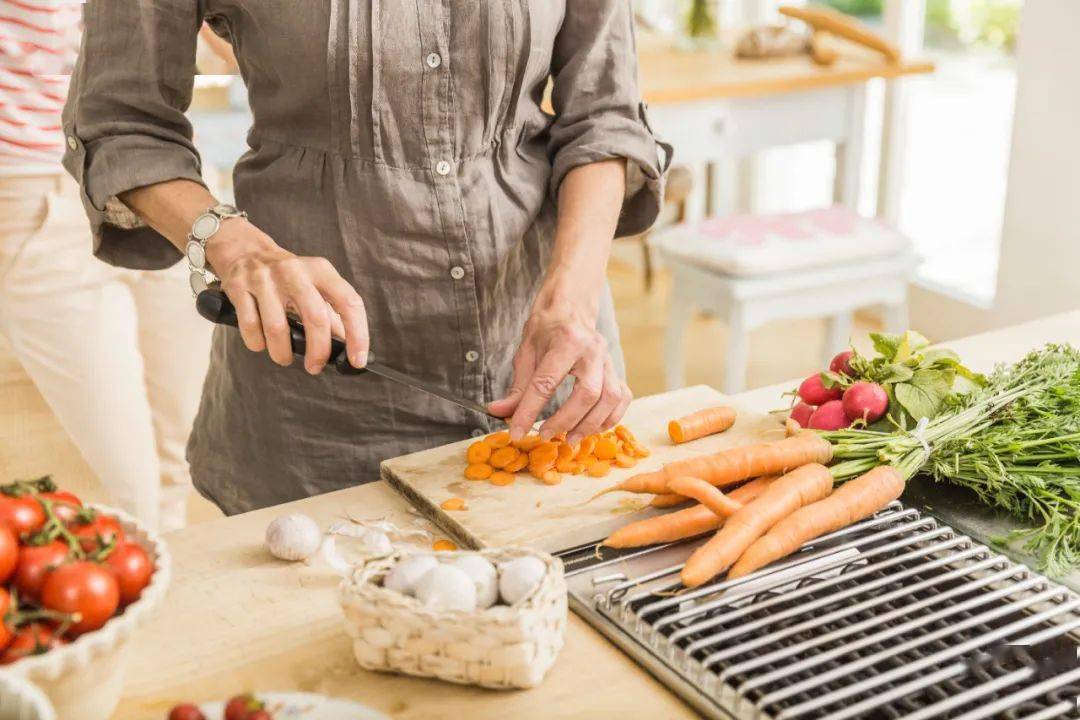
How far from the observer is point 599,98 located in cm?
148

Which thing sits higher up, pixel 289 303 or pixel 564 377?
pixel 289 303

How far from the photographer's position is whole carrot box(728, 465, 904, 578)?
3.57 ft

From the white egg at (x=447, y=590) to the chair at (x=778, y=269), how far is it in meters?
2.11

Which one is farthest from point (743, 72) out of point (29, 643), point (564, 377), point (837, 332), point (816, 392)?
point (29, 643)

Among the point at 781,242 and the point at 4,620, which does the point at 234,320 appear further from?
the point at 781,242

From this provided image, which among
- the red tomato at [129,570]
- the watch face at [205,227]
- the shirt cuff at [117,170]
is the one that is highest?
the shirt cuff at [117,170]

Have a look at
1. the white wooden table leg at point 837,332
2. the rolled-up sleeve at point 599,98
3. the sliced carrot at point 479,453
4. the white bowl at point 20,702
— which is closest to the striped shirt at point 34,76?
the rolled-up sleeve at point 599,98

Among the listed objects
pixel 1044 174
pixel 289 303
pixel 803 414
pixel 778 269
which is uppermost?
pixel 289 303

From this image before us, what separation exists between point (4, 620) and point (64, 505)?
0.37 feet

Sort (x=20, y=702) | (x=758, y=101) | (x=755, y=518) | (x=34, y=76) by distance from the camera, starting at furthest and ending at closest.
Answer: (x=758, y=101)
(x=34, y=76)
(x=755, y=518)
(x=20, y=702)

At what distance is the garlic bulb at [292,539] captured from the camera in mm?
1131

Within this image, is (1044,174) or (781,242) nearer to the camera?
(781,242)

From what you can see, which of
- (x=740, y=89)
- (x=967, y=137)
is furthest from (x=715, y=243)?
(x=967, y=137)

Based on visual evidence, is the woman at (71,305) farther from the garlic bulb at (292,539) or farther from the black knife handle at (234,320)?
the garlic bulb at (292,539)
